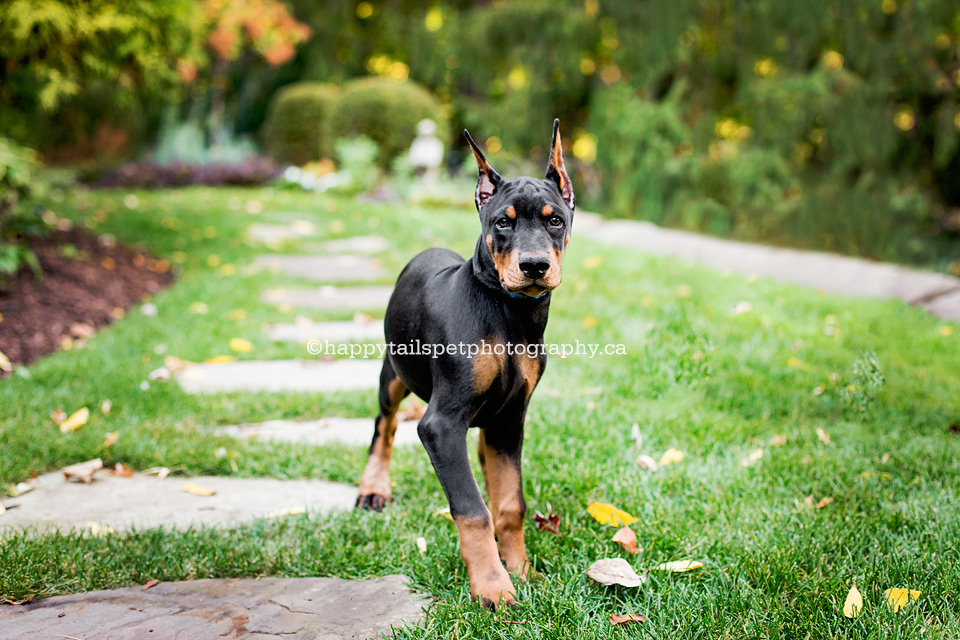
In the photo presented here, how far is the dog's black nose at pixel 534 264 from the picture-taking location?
194cm

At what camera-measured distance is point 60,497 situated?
285 cm

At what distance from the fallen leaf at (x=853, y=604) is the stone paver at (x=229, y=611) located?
115cm

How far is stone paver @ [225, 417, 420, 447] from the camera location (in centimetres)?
343

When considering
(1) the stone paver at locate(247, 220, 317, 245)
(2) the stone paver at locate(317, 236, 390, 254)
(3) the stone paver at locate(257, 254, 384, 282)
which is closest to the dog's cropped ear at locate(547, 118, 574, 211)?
(3) the stone paver at locate(257, 254, 384, 282)

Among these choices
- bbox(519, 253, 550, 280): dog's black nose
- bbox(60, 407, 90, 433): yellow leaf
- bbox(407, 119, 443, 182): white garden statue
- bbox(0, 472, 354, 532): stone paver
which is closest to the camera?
bbox(519, 253, 550, 280): dog's black nose

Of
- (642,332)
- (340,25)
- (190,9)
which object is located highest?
(340,25)

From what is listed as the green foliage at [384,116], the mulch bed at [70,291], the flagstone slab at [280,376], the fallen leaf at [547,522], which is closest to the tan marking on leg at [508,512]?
the fallen leaf at [547,522]

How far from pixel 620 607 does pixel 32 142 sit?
651 inches

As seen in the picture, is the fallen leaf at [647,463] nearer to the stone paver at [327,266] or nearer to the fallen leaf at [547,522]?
the fallen leaf at [547,522]

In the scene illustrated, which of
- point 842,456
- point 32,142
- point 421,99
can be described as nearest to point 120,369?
point 842,456

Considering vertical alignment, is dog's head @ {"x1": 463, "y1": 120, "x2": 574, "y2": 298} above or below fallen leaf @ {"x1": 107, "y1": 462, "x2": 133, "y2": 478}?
above

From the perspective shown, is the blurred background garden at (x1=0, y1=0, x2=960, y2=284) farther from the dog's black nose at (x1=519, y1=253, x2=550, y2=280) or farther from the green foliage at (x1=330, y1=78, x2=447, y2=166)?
the dog's black nose at (x1=519, y1=253, x2=550, y2=280)

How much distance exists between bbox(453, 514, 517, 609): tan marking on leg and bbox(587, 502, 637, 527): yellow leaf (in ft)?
1.90

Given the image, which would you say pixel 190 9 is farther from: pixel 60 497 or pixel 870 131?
pixel 870 131
